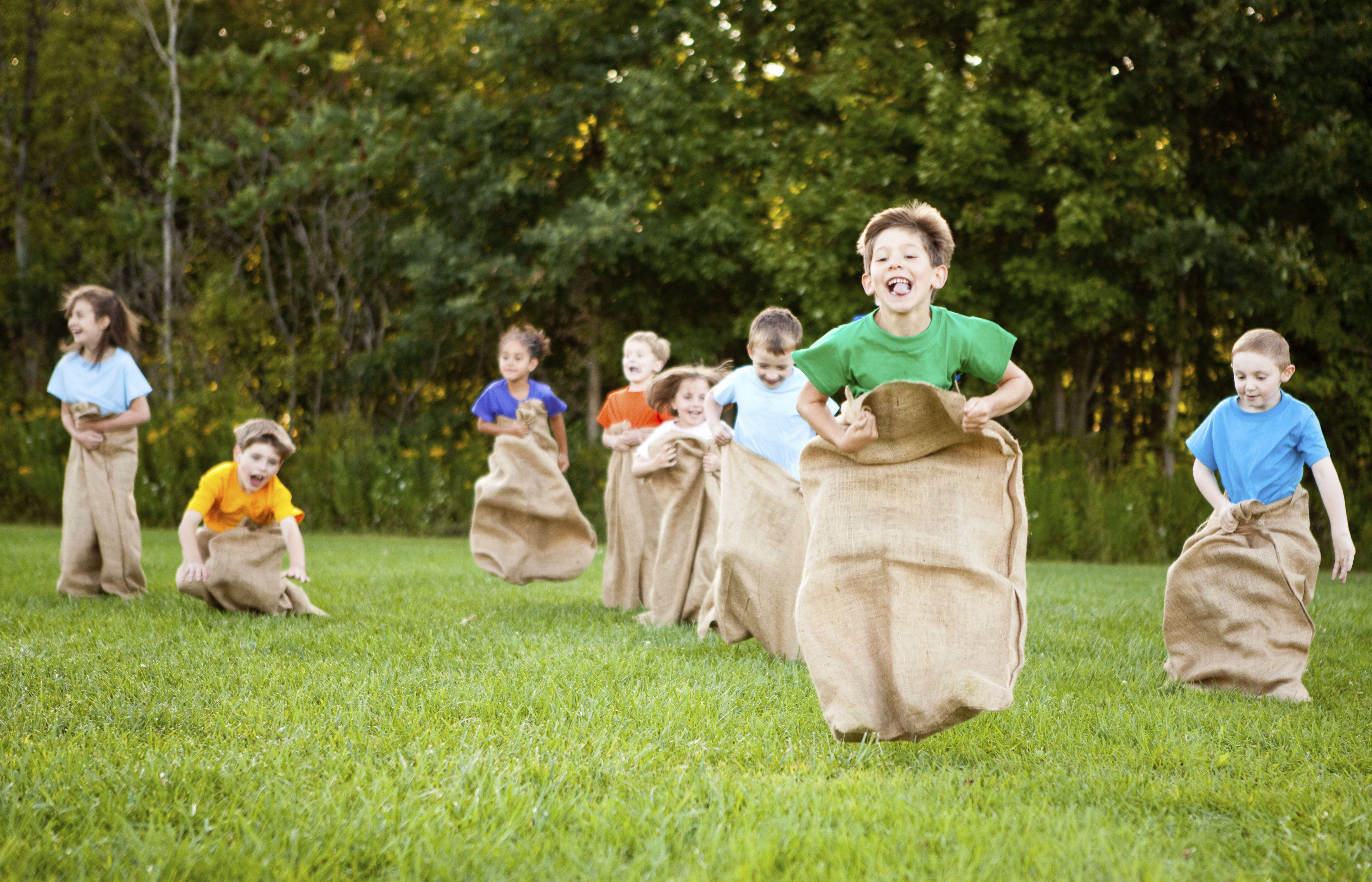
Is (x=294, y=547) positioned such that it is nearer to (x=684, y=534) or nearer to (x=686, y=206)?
(x=684, y=534)

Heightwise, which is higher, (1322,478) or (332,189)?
(332,189)

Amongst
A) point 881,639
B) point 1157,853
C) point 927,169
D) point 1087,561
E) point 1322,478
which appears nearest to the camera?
point 1157,853

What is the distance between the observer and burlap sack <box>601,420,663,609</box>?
8.38m

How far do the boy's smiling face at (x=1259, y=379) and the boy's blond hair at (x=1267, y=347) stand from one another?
14 mm

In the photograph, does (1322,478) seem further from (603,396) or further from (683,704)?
(603,396)

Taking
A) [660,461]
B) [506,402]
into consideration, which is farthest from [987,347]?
[506,402]

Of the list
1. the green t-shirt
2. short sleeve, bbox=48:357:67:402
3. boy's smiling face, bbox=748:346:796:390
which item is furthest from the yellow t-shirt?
the green t-shirt

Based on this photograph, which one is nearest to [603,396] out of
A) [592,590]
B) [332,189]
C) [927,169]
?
[332,189]

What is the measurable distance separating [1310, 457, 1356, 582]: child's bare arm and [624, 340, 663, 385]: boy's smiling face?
4481mm

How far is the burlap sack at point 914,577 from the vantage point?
3.99 metres

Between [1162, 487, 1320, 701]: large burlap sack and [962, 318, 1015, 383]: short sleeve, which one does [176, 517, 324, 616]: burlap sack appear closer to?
[962, 318, 1015, 383]: short sleeve

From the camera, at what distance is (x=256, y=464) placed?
275 inches

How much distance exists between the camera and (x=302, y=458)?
17.1 m

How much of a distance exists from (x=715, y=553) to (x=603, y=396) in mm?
16116
